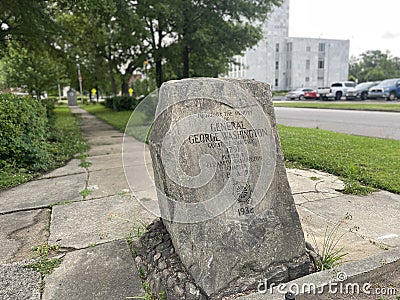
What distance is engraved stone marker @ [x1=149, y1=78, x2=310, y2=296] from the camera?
2.46 m

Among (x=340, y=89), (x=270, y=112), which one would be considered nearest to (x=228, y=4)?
(x=270, y=112)

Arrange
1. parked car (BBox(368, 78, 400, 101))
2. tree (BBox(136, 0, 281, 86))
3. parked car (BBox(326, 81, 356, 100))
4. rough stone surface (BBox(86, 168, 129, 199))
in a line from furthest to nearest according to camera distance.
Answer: parked car (BBox(326, 81, 356, 100)) < parked car (BBox(368, 78, 400, 101)) < tree (BBox(136, 0, 281, 86)) < rough stone surface (BBox(86, 168, 129, 199))

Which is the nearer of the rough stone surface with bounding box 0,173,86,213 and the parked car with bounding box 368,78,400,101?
the rough stone surface with bounding box 0,173,86,213

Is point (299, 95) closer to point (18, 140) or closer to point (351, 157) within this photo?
point (351, 157)

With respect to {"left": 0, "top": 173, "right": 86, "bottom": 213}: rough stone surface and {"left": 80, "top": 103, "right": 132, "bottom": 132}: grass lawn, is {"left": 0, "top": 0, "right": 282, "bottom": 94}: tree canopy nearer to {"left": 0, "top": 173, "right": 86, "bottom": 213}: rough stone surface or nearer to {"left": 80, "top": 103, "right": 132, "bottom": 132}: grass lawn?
{"left": 80, "top": 103, "right": 132, "bottom": 132}: grass lawn

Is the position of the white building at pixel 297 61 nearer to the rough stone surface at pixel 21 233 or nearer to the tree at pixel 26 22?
the tree at pixel 26 22

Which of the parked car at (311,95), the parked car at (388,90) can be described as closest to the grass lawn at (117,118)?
the parked car at (388,90)

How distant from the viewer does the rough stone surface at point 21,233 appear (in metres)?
3.18

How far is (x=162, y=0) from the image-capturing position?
Answer: 497 inches

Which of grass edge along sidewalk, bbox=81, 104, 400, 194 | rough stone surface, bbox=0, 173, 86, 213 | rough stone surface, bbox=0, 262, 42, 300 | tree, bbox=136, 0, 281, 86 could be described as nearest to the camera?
rough stone surface, bbox=0, 262, 42, 300

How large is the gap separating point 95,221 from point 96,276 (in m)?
1.23

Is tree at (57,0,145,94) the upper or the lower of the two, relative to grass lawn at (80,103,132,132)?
upper

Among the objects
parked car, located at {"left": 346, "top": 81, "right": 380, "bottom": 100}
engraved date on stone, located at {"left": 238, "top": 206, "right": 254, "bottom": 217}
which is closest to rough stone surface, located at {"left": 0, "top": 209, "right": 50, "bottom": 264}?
engraved date on stone, located at {"left": 238, "top": 206, "right": 254, "bottom": 217}

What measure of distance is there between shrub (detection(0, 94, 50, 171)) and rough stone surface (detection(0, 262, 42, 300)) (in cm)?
388
